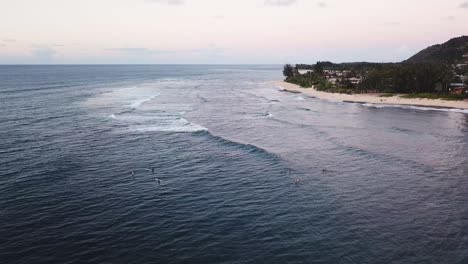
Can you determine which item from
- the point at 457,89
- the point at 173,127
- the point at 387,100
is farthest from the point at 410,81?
the point at 173,127

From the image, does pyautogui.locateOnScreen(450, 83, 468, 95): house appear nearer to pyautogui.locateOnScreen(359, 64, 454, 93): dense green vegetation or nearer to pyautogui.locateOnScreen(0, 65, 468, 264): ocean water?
pyautogui.locateOnScreen(359, 64, 454, 93): dense green vegetation

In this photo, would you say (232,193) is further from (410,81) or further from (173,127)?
(410,81)

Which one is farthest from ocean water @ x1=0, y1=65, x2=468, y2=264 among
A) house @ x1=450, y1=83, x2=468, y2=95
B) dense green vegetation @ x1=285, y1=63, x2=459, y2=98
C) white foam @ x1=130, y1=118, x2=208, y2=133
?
dense green vegetation @ x1=285, y1=63, x2=459, y2=98

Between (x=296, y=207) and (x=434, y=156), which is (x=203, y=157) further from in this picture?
(x=434, y=156)

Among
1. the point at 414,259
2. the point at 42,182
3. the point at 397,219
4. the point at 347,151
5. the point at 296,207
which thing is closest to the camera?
the point at 414,259

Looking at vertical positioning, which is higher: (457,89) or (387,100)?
(457,89)

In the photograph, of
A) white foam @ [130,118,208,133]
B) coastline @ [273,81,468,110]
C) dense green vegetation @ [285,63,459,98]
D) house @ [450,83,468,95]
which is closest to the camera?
white foam @ [130,118,208,133]

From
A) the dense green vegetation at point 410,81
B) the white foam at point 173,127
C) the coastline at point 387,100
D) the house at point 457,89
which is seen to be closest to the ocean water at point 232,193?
the white foam at point 173,127

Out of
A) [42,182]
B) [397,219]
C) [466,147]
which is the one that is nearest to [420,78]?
[466,147]

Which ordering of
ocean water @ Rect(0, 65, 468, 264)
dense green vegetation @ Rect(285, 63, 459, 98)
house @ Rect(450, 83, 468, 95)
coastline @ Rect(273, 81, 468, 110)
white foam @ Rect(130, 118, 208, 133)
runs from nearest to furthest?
ocean water @ Rect(0, 65, 468, 264) → white foam @ Rect(130, 118, 208, 133) → coastline @ Rect(273, 81, 468, 110) → house @ Rect(450, 83, 468, 95) → dense green vegetation @ Rect(285, 63, 459, 98)
